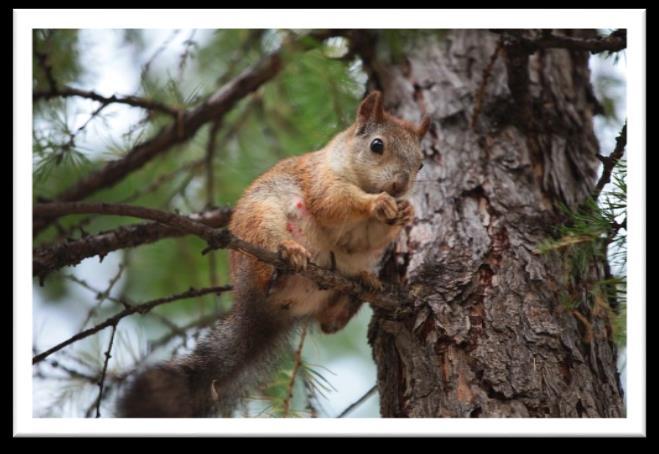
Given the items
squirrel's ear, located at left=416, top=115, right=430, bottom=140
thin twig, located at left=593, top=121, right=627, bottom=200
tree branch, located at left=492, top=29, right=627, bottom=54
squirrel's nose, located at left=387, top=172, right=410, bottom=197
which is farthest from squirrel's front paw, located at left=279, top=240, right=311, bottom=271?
tree branch, located at left=492, top=29, right=627, bottom=54

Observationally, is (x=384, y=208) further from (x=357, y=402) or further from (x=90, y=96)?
(x=90, y=96)

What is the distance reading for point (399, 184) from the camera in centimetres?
210

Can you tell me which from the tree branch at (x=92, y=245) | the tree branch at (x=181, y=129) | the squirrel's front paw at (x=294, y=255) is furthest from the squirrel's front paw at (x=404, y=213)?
the tree branch at (x=181, y=129)

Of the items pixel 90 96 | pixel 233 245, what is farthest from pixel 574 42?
pixel 90 96

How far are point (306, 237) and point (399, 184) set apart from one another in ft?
1.00

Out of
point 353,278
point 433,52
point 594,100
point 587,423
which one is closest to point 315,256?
point 353,278

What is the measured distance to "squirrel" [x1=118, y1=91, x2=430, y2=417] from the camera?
6.43ft

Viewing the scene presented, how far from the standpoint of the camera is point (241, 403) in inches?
77.2

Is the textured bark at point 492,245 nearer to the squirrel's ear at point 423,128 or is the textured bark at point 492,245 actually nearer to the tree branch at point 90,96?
the squirrel's ear at point 423,128

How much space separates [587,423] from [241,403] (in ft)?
2.86

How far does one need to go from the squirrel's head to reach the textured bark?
0.20 meters

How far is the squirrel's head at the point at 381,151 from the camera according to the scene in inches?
83.6

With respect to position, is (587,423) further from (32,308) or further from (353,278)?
(32,308)

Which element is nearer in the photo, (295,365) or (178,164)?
(295,365)
